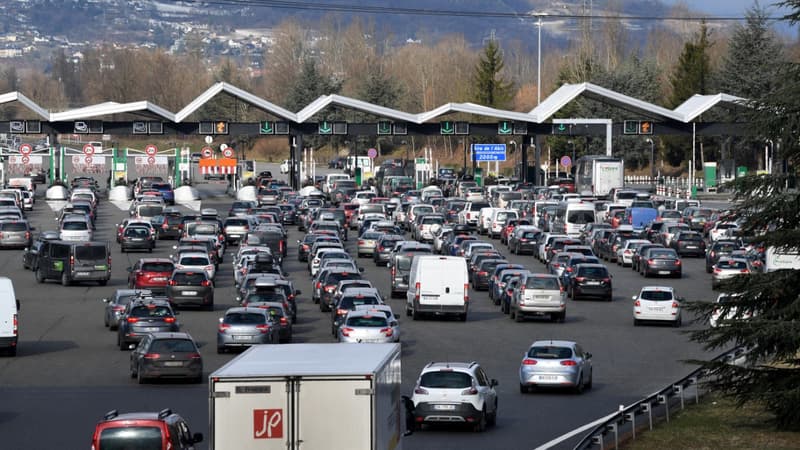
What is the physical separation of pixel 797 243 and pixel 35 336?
22911mm

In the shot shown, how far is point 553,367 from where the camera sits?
2909 centimetres

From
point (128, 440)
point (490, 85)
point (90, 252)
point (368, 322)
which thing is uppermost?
point (490, 85)

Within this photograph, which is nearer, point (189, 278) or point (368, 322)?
point (368, 322)

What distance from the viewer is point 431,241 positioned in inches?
2596

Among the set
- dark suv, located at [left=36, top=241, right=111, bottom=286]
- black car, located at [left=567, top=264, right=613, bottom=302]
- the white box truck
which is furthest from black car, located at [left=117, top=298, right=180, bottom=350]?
the white box truck

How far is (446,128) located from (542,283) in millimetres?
55527

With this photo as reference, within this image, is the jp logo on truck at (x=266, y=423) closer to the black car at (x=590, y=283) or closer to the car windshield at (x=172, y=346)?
the car windshield at (x=172, y=346)

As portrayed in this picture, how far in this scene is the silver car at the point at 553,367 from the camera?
29062 millimetres

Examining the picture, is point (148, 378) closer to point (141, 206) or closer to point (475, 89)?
point (141, 206)

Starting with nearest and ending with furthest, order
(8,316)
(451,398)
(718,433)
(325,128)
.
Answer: (718,433), (451,398), (8,316), (325,128)

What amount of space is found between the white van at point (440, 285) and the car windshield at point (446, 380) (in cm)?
1632

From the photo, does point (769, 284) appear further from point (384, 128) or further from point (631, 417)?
point (384, 128)

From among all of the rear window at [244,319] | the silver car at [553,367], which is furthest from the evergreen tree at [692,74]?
the silver car at [553,367]

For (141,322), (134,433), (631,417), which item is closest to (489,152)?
(141,322)
